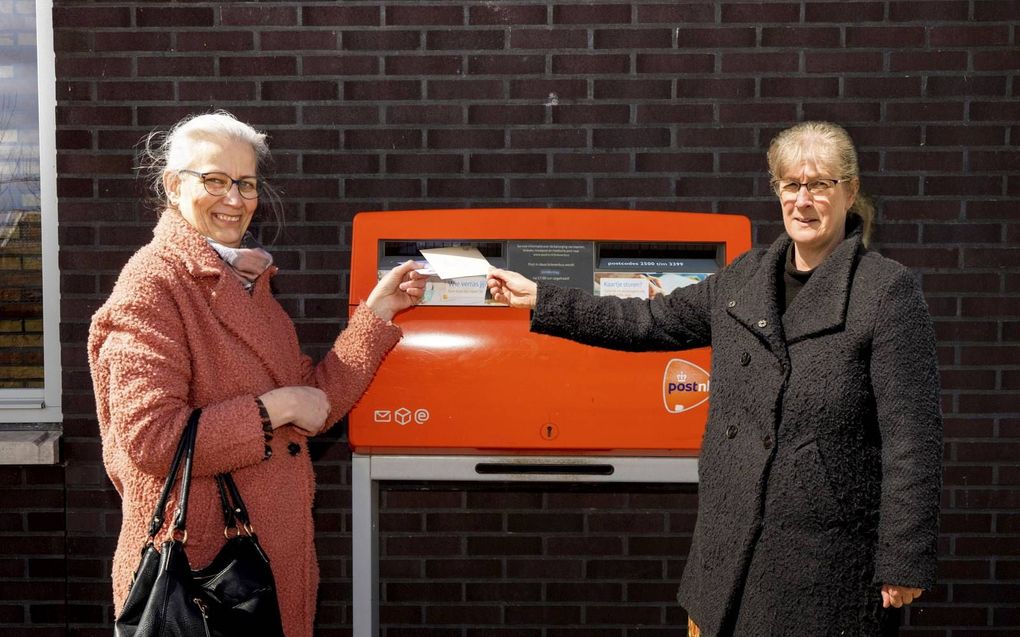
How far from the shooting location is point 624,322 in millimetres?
2377

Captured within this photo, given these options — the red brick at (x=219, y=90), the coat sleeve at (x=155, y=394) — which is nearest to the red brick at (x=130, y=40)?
the red brick at (x=219, y=90)

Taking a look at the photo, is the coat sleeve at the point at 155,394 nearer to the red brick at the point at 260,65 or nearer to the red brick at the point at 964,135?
the red brick at the point at 260,65

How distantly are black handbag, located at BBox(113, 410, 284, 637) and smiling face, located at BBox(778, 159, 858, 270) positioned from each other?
1.40m

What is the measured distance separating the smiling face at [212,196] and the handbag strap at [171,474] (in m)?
0.49

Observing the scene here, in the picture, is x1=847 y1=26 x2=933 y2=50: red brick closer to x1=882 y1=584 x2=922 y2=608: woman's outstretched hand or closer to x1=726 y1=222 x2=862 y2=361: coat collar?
x1=726 y1=222 x2=862 y2=361: coat collar

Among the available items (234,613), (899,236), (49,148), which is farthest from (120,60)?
(899,236)

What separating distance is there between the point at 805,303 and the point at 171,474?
142 cm

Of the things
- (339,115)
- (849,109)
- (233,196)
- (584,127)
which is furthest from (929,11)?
(233,196)

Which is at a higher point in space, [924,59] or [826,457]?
[924,59]

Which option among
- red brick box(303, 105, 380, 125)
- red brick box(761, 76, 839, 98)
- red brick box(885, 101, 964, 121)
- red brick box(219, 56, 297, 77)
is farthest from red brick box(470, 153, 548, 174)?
red brick box(885, 101, 964, 121)

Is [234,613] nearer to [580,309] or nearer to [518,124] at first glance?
[580,309]

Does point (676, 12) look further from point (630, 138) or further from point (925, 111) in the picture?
point (925, 111)

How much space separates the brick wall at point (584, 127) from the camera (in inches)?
129

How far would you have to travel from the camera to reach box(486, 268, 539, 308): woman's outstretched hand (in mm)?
2416
